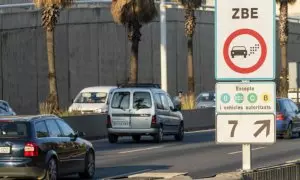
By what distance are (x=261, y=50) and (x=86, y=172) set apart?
941 cm

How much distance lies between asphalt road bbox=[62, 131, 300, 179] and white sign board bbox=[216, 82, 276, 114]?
874 cm

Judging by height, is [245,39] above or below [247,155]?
above

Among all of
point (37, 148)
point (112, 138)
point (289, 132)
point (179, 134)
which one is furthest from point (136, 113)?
point (37, 148)

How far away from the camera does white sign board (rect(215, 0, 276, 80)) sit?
410 inches

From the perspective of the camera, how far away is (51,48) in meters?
36.2

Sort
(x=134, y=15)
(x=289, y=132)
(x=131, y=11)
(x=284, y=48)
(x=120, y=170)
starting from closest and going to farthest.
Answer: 1. (x=120, y=170)
2. (x=289, y=132)
3. (x=134, y=15)
4. (x=131, y=11)
5. (x=284, y=48)

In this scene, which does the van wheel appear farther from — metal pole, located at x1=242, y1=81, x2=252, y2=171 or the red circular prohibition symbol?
the red circular prohibition symbol

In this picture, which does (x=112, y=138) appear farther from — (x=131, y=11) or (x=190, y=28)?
(x=190, y=28)

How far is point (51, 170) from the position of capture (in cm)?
1722

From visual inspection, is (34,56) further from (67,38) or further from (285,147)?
(285,147)

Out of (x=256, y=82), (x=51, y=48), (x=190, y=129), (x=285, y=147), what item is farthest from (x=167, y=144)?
(x=256, y=82)

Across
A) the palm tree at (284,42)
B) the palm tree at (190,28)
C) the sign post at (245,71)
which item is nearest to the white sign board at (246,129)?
the sign post at (245,71)

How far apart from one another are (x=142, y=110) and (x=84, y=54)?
26.1 metres

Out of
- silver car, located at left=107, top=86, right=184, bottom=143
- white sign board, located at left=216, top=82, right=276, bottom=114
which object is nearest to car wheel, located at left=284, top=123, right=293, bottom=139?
silver car, located at left=107, top=86, right=184, bottom=143
